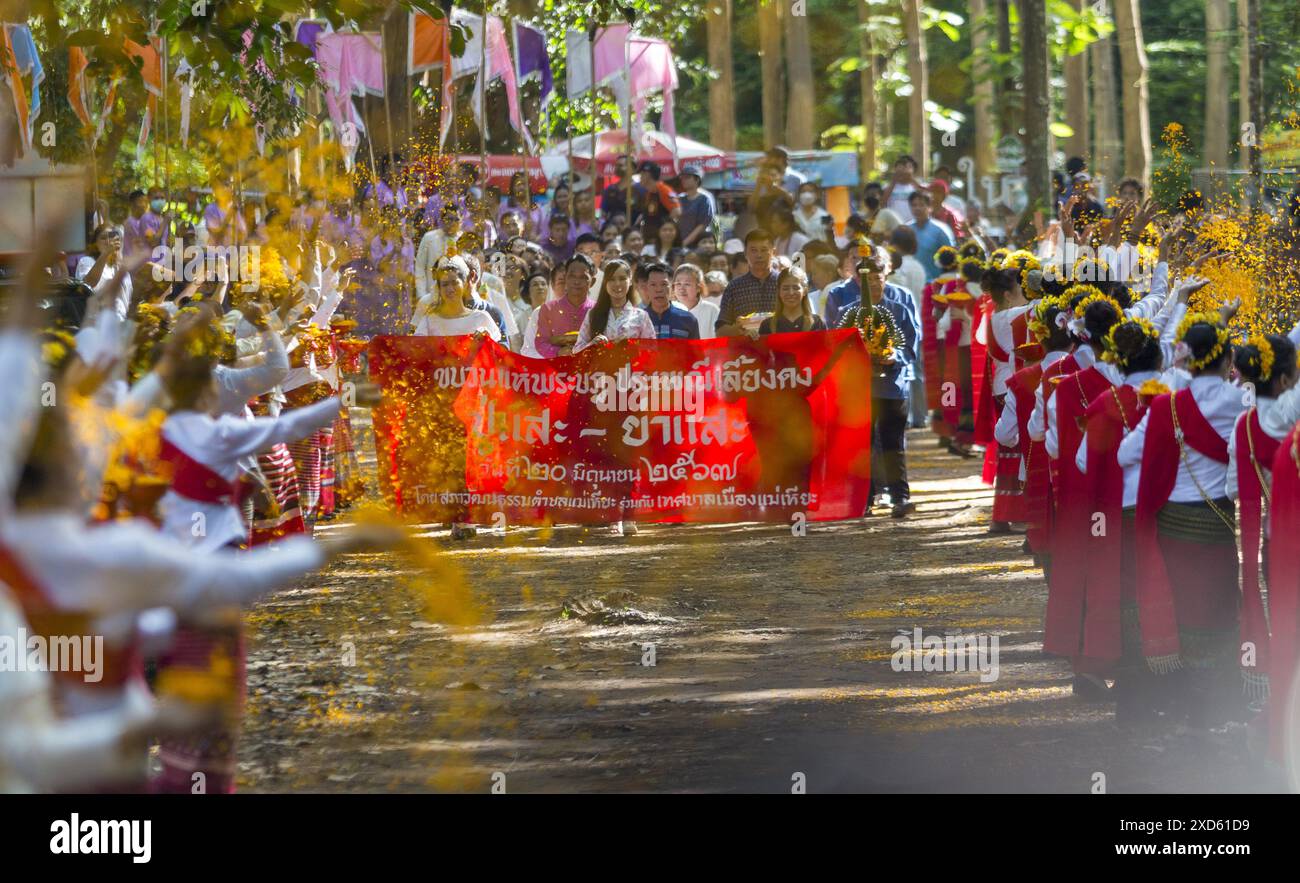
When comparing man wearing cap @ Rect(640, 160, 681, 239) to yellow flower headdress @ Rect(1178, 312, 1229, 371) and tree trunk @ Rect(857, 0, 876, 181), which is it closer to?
yellow flower headdress @ Rect(1178, 312, 1229, 371)

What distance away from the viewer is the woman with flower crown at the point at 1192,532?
7.74 meters

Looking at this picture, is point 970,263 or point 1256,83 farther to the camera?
point 1256,83

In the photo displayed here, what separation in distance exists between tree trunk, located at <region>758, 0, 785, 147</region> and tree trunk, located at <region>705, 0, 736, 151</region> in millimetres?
743

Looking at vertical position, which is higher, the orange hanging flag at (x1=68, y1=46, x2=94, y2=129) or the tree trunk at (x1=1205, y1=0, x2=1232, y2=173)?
the tree trunk at (x1=1205, y1=0, x2=1232, y2=173)

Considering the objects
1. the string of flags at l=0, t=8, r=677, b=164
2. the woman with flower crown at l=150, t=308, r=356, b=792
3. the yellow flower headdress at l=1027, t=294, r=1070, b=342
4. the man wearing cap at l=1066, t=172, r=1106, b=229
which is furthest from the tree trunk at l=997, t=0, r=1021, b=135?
the woman with flower crown at l=150, t=308, r=356, b=792

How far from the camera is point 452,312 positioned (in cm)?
1341

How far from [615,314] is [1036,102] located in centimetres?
1012

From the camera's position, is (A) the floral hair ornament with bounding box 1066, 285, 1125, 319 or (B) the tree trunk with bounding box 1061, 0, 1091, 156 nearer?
(A) the floral hair ornament with bounding box 1066, 285, 1125, 319

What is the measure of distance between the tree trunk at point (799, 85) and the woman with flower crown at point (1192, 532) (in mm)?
30254

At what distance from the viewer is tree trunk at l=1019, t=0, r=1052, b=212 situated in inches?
839

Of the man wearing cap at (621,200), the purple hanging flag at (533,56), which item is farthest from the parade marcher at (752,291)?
the purple hanging flag at (533,56)

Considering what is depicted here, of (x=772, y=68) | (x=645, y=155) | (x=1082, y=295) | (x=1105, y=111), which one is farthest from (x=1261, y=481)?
(x=772, y=68)

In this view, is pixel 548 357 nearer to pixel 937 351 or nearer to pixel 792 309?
pixel 792 309
